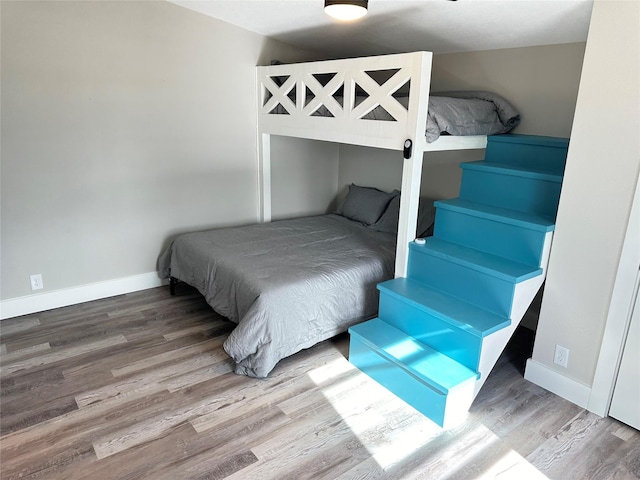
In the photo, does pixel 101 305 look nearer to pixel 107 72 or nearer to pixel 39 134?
pixel 39 134

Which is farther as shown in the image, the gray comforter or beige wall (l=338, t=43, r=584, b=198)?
beige wall (l=338, t=43, r=584, b=198)

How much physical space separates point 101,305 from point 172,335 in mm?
768

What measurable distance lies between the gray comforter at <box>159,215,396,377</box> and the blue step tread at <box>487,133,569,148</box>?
996 mm

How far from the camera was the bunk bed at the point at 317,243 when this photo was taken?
92.7 inches

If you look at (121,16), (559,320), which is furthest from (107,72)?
(559,320)

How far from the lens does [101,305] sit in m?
3.19

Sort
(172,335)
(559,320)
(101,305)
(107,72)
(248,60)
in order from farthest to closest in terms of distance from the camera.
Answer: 1. (248,60)
2. (101,305)
3. (107,72)
4. (172,335)
5. (559,320)

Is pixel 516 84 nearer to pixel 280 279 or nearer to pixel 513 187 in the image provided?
pixel 513 187

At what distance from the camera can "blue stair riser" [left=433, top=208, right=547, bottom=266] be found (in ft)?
7.50

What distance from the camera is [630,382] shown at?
2.06 m

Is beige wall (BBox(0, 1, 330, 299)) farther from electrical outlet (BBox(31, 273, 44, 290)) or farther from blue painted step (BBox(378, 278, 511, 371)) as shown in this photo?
blue painted step (BBox(378, 278, 511, 371))

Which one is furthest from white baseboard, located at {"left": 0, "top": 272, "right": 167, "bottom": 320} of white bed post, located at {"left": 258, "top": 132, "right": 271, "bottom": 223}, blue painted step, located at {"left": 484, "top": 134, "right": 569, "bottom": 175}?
blue painted step, located at {"left": 484, "top": 134, "right": 569, "bottom": 175}

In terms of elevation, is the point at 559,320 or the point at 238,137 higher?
the point at 238,137

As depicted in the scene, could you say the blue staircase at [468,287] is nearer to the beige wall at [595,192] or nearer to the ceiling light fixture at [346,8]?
the beige wall at [595,192]
